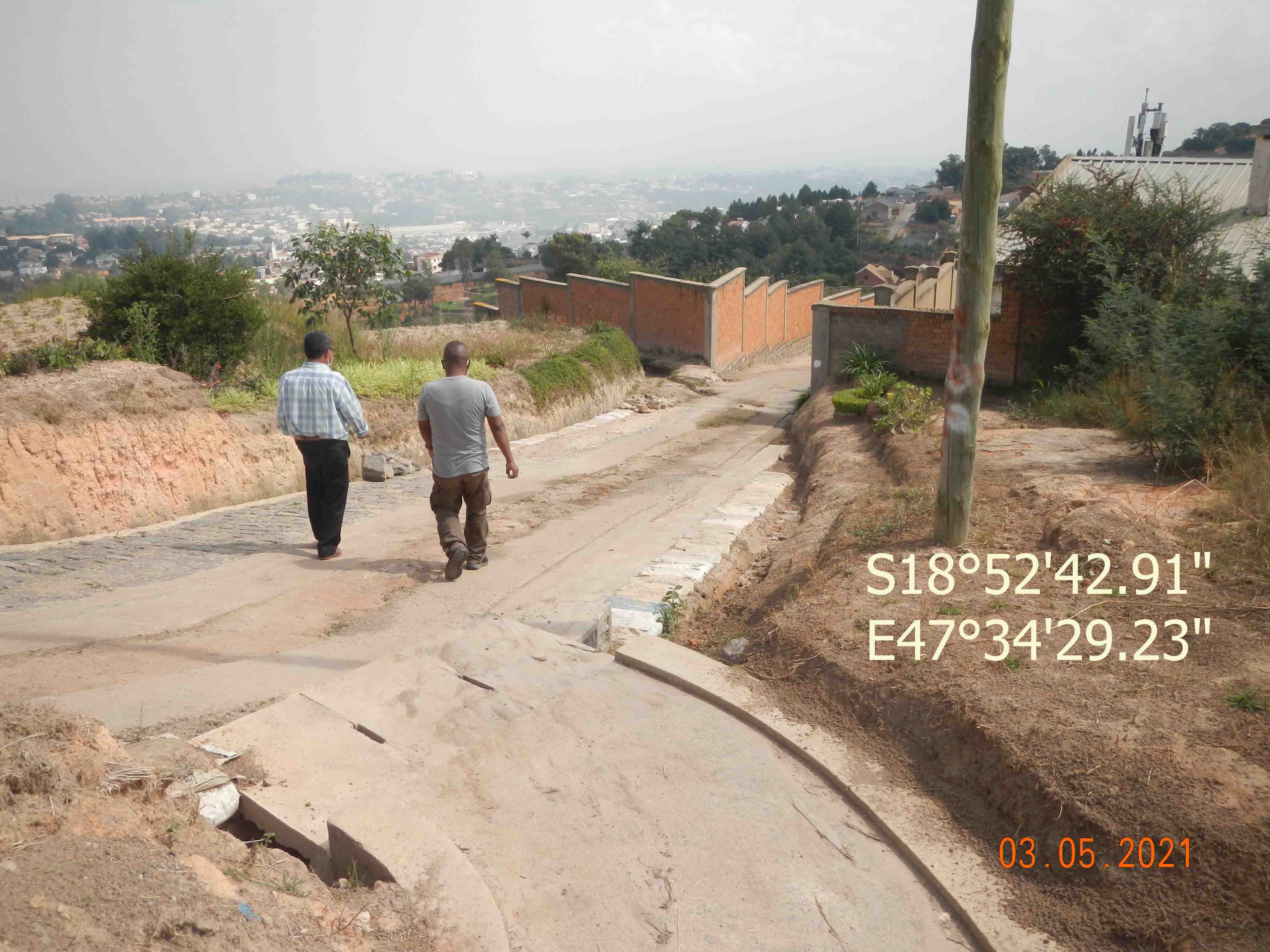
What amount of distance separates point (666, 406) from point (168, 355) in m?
11.6

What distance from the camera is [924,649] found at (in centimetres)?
461

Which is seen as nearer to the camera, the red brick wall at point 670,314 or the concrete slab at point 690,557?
the concrete slab at point 690,557

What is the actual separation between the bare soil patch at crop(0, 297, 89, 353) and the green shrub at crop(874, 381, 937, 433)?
405 inches

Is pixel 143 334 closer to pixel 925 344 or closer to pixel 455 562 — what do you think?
pixel 455 562

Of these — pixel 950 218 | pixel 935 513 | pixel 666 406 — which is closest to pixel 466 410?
pixel 935 513

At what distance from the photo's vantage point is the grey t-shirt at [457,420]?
651 cm

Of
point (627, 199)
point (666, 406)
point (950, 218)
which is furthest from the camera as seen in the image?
point (627, 199)

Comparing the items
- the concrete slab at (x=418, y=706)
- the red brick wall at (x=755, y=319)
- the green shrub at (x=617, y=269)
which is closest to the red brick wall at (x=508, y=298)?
the green shrub at (x=617, y=269)

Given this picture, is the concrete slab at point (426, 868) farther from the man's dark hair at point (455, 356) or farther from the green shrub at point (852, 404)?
the green shrub at point (852, 404)

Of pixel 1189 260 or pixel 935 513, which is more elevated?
pixel 1189 260

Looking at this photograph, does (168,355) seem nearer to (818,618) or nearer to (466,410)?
(466,410)

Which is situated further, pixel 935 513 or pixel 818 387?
pixel 818 387

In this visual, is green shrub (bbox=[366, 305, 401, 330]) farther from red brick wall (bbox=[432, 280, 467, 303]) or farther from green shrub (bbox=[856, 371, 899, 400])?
red brick wall (bbox=[432, 280, 467, 303])
